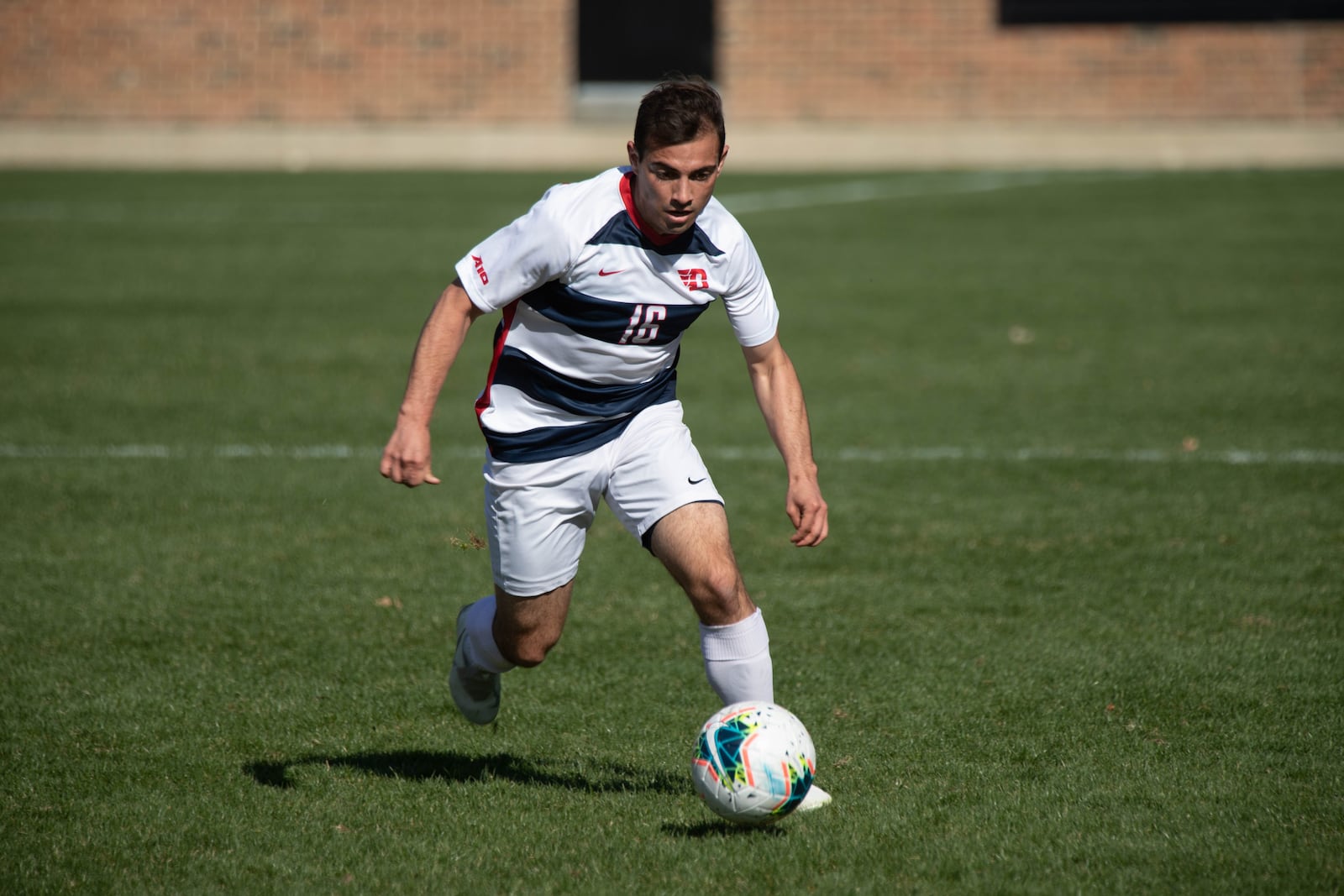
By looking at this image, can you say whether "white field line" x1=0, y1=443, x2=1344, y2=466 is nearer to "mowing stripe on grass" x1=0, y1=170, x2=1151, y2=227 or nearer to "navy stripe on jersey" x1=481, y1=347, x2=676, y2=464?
"navy stripe on jersey" x1=481, y1=347, x2=676, y2=464

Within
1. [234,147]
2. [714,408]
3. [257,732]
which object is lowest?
[234,147]

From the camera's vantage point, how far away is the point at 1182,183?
23312mm

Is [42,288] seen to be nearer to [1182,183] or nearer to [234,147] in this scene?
[234,147]

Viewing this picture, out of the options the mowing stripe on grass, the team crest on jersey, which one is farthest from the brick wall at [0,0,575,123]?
the team crest on jersey

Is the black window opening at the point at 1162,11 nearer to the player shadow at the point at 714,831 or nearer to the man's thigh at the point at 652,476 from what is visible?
the man's thigh at the point at 652,476

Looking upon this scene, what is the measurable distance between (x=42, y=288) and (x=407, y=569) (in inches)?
373

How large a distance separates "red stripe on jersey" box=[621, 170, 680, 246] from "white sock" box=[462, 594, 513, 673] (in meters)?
1.38

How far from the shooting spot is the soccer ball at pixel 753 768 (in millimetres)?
4324

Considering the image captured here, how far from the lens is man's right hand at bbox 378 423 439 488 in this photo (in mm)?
4320

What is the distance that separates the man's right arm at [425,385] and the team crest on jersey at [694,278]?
0.64 metres

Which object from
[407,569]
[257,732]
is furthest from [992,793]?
[407,569]

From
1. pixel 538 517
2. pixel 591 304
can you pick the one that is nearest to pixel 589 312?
pixel 591 304

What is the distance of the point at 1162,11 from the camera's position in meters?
26.1

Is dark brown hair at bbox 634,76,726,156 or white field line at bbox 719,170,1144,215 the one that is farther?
white field line at bbox 719,170,1144,215
